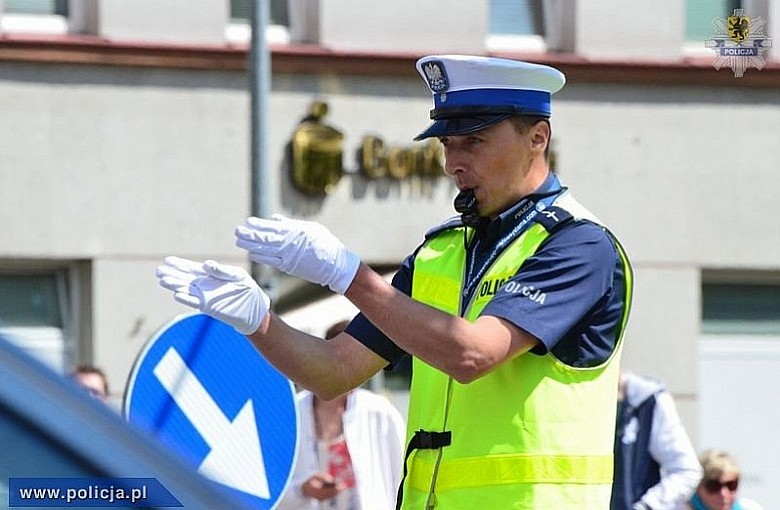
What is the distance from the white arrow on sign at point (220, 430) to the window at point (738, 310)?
363 inches

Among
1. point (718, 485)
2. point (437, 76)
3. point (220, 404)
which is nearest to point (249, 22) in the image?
point (718, 485)

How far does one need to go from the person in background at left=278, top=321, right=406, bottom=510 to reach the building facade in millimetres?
5094

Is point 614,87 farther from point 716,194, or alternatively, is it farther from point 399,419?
point 399,419

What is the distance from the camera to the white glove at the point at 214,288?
13.8ft

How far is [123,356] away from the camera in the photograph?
13766 mm

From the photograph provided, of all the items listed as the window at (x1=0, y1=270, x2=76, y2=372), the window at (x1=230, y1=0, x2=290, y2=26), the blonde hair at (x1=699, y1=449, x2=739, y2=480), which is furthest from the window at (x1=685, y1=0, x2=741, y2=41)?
the blonde hair at (x1=699, y1=449, x2=739, y2=480)

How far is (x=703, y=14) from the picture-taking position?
15.1m

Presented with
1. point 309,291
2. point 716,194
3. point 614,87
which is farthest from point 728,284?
point 309,291

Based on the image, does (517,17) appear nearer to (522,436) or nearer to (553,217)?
(553,217)

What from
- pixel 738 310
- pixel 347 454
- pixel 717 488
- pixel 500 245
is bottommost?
pixel 738 310

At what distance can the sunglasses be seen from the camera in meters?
9.24

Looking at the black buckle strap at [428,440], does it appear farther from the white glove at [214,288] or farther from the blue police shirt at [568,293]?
the white glove at [214,288]

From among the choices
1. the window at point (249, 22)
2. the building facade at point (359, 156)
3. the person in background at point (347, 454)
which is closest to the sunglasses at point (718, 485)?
the person in background at point (347, 454)

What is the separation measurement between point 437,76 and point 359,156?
955cm
